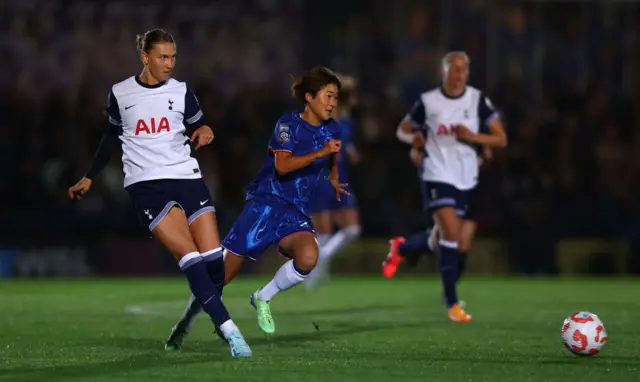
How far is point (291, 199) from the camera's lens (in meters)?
8.10

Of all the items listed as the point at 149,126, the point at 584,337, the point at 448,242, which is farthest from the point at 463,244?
the point at 149,126

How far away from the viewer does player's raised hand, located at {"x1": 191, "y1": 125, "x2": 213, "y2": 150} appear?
7172 mm

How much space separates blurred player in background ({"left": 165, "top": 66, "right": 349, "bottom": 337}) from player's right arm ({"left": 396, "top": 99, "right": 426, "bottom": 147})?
2529 mm

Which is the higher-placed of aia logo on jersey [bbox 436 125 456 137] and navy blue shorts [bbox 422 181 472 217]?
aia logo on jersey [bbox 436 125 456 137]

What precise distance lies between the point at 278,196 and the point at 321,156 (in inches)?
30.4

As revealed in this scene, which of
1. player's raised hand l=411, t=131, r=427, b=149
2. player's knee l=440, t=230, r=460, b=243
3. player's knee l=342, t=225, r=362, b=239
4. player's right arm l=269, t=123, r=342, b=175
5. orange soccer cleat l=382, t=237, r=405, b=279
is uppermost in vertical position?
player's right arm l=269, t=123, r=342, b=175

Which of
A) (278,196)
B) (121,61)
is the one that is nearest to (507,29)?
(121,61)

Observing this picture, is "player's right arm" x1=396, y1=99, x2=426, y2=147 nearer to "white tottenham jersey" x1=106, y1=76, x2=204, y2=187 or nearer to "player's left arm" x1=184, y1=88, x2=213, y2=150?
"player's left arm" x1=184, y1=88, x2=213, y2=150

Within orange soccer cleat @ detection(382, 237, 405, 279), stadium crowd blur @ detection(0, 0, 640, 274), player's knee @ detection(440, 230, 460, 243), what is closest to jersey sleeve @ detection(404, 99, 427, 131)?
player's knee @ detection(440, 230, 460, 243)

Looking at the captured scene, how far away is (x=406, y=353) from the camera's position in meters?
7.24

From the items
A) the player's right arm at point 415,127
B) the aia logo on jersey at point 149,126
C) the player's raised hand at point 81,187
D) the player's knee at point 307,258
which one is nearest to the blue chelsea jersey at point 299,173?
the player's knee at point 307,258

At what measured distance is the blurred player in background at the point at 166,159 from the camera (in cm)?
719

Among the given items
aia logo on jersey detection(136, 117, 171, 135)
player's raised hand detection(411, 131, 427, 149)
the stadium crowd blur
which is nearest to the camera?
aia logo on jersey detection(136, 117, 171, 135)

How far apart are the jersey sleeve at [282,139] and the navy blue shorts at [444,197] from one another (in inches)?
113
